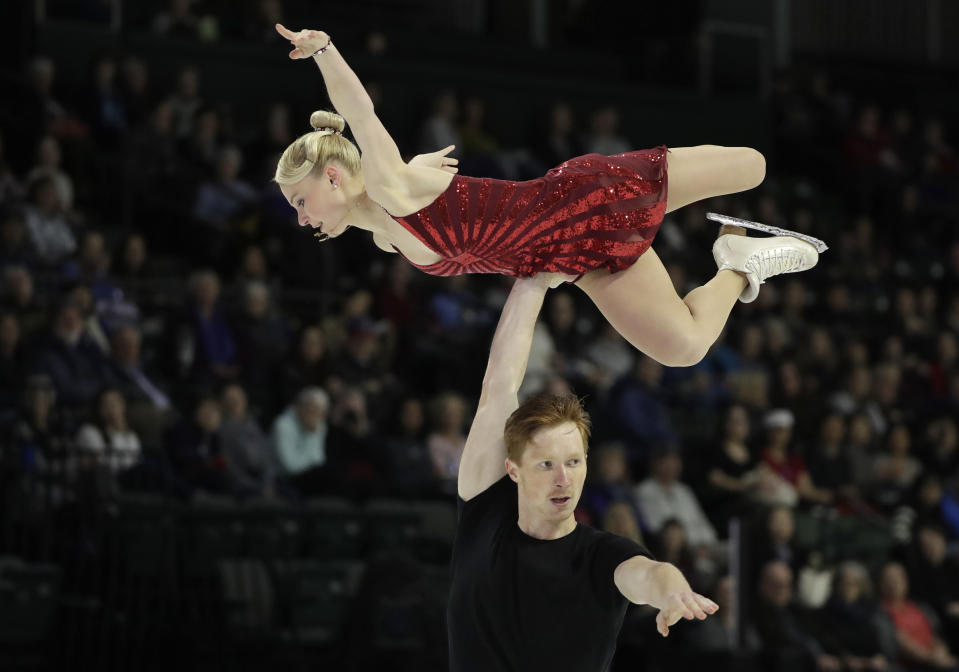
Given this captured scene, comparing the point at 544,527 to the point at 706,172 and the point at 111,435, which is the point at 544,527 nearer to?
the point at 706,172

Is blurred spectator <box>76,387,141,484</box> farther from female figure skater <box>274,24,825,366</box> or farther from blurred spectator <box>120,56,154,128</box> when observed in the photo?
female figure skater <box>274,24,825,366</box>

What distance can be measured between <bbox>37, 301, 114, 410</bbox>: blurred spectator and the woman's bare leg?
448 cm

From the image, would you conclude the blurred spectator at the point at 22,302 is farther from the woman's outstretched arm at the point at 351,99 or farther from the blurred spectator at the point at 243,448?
the woman's outstretched arm at the point at 351,99

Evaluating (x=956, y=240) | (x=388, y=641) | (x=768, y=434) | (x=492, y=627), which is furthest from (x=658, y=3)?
(x=492, y=627)

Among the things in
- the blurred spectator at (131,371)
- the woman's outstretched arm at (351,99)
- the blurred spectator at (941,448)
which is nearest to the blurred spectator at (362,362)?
the blurred spectator at (131,371)

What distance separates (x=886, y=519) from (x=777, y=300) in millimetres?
2719

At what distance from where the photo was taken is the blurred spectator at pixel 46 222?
31.0ft

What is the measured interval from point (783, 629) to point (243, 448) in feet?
10.9

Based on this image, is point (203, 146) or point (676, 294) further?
point (203, 146)

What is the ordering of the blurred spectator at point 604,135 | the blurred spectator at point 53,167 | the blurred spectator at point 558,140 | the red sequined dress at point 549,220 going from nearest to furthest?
the red sequined dress at point 549,220 < the blurred spectator at point 53,167 < the blurred spectator at point 558,140 < the blurred spectator at point 604,135

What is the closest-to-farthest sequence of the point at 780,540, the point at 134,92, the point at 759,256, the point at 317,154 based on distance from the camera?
the point at 317,154, the point at 759,256, the point at 780,540, the point at 134,92

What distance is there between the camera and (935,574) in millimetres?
10102

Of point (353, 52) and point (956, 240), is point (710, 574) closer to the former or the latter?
point (353, 52)

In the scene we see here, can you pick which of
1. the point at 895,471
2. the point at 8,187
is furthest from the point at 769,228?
the point at 895,471
